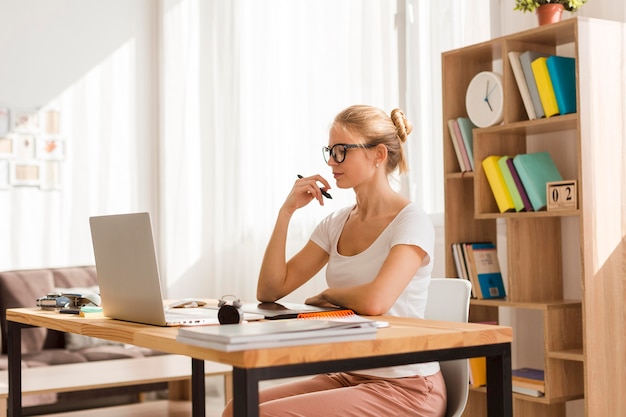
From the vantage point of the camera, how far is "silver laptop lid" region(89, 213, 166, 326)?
1.86 metres

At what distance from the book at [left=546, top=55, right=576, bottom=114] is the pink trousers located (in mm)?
1310

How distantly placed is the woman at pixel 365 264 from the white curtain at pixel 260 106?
161cm

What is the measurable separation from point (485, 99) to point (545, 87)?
30 cm

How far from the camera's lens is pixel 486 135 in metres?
3.34

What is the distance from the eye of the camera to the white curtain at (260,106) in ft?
13.7

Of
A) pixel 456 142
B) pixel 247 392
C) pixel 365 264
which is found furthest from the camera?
pixel 456 142

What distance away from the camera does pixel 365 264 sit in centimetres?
231

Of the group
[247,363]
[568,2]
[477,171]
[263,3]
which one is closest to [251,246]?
[263,3]

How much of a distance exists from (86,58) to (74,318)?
371 cm

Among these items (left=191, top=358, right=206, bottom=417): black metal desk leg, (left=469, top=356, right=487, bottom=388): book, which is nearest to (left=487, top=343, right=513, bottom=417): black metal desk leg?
(left=191, top=358, right=206, bottom=417): black metal desk leg

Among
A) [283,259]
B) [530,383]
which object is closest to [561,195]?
[530,383]

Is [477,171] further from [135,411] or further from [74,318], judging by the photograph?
[135,411]

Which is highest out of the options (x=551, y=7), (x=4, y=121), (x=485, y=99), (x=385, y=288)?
(x=551, y=7)

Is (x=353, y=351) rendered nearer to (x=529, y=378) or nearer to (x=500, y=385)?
(x=500, y=385)
